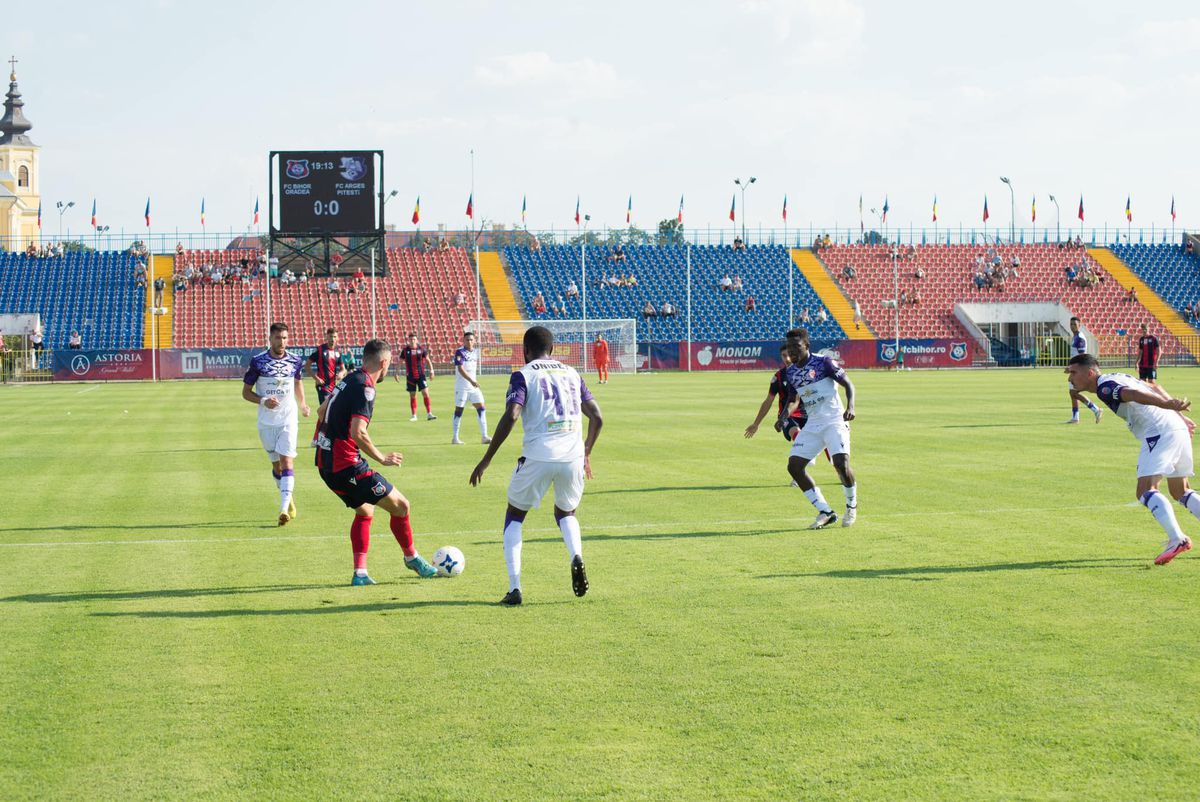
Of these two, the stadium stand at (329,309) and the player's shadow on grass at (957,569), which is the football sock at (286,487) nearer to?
the player's shadow on grass at (957,569)

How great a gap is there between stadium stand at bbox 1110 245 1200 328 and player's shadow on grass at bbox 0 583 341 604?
7307 cm

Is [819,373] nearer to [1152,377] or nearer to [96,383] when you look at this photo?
[1152,377]

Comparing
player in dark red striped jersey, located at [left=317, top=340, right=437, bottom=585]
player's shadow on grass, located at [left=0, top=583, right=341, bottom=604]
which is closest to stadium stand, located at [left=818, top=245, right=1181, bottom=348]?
player in dark red striped jersey, located at [left=317, top=340, right=437, bottom=585]

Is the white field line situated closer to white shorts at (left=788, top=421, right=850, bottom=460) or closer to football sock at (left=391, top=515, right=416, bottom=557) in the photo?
white shorts at (left=788, top=421, right=850, bottom=460)

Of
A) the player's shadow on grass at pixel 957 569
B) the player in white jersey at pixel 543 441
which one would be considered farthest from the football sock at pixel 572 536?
the player's shadow on grass at pixel 957 569

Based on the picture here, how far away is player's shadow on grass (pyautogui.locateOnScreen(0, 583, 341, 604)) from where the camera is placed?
10.2 meters

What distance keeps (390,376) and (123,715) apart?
5320 centimetres

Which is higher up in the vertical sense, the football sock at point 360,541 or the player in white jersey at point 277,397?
the player in white jersey at point 277,397

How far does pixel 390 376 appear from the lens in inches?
2345

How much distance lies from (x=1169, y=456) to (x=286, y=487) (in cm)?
911

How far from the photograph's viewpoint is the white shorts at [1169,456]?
420 inches

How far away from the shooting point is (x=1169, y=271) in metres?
81.4

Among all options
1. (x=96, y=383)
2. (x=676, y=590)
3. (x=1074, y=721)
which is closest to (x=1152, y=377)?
(x=676, y=590)

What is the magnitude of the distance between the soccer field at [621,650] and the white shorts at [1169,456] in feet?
2.71
